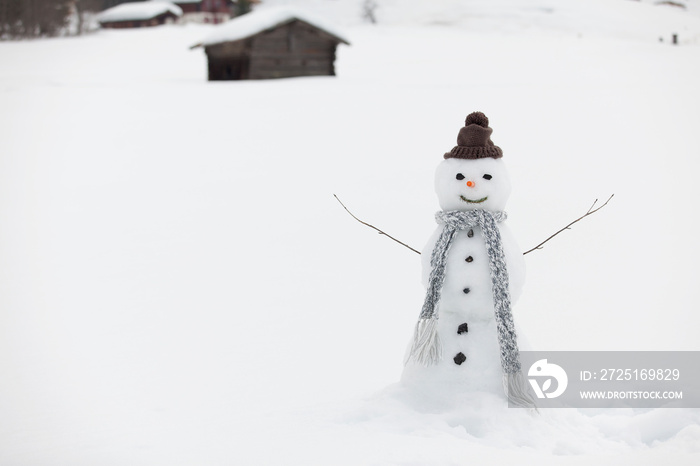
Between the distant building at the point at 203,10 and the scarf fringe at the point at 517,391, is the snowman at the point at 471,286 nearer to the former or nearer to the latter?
the scarf fringe at the point at 517,391

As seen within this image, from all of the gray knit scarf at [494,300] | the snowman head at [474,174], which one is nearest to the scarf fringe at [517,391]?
the gray knit scarf at [494,300]

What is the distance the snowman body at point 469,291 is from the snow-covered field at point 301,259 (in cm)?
16

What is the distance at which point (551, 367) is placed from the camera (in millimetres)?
3826

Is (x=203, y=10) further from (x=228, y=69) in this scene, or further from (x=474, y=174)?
(x=474, y=174)

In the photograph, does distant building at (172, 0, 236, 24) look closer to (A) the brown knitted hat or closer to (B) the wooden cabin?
(B) the wooden cabin

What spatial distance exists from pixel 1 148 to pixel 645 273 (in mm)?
8473

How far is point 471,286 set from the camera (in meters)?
3.68

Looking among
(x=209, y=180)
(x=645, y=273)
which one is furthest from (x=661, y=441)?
(x=209, y=180)

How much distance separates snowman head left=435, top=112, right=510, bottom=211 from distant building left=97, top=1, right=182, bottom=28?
35826mm

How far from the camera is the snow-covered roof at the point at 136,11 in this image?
36688 millimetres

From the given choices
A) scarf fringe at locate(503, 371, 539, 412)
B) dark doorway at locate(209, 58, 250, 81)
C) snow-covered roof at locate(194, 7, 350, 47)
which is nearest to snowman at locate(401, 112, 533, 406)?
scarf fringe at locate(503, 371, 539, 412)

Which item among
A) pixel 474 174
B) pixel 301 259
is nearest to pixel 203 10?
pixel 301 259

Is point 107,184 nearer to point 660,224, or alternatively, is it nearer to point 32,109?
point 32,109

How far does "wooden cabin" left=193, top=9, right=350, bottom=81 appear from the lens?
49.8 feet
